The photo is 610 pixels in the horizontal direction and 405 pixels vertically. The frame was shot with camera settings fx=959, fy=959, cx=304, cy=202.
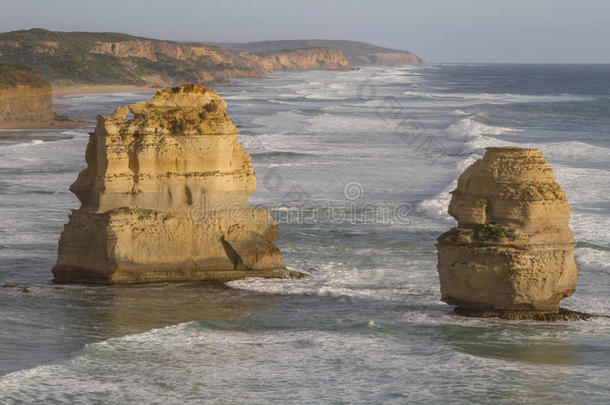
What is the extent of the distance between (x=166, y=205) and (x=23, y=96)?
5374 centimetres

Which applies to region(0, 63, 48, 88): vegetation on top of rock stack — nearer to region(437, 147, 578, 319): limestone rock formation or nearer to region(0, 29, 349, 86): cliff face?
region(0, 29, 349, 86): cliff face

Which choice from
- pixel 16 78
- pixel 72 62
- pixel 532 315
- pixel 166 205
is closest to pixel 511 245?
pixel 532 315

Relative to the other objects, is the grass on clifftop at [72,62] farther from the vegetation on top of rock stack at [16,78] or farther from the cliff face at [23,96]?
the cliff face at [23,96]

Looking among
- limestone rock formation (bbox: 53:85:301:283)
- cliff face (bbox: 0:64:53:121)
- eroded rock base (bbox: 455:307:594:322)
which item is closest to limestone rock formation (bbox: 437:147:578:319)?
eroded rock base (bbox: 455:307:594:322)

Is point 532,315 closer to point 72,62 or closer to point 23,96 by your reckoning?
point 23,96

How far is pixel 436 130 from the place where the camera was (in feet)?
205

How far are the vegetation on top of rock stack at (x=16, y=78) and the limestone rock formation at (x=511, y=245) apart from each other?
57.0m

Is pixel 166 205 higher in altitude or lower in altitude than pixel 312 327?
higher

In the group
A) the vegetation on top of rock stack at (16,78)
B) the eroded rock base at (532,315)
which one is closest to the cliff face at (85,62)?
the vegetation on top of rock stack at (16,78)

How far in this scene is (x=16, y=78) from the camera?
231 feet

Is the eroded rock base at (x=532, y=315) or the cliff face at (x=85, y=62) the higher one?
the cliff face at (x=85, y=62)

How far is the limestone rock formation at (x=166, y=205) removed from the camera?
756 inches

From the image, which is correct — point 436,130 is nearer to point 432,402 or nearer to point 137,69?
point 432,402

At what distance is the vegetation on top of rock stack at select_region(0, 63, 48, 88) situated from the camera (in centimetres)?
6900
